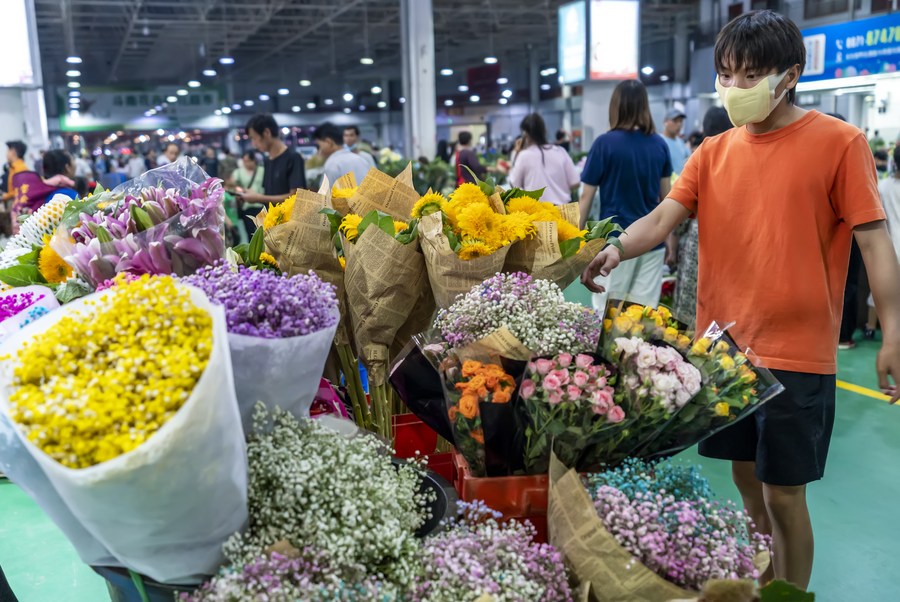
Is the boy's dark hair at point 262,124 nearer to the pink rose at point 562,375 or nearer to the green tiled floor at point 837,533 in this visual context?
the green tiled floor at point 837,533

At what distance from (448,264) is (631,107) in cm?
292

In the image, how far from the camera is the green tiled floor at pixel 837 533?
2.62 meters

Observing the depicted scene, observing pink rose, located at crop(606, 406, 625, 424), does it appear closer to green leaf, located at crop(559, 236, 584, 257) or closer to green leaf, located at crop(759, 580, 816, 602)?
green leaf, located at crop(759, 580, 816, 602)

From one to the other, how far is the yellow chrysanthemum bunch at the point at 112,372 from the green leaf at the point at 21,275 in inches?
29.3

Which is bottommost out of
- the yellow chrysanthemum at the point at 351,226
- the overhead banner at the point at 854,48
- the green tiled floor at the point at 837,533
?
the green tiled floor at the point at 837,533

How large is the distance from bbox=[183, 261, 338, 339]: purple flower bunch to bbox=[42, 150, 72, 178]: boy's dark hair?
520cm

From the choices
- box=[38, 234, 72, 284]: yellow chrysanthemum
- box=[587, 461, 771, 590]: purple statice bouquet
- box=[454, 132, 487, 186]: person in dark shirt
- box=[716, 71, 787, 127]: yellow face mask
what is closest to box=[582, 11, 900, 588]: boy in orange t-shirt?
box=[716, 71, 787, 127]: yellow face mask

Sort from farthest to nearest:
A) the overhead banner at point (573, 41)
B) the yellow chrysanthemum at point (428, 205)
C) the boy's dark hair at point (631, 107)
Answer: the overhead banner at point (573, 41) < the boy's dark hair at point (631, 107) < the yellow chrysanthemum at point (428, 205)

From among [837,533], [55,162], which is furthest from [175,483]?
[55,162]

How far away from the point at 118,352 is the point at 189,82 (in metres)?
33.8

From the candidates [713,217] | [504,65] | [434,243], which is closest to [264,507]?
[434,243]

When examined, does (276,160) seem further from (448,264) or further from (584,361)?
(584,361)

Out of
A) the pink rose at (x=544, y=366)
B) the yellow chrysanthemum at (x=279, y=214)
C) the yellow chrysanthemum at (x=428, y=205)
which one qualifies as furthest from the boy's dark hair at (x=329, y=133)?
the pink rose at (x=544, y=366)

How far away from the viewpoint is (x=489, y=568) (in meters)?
1.12
